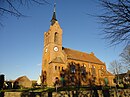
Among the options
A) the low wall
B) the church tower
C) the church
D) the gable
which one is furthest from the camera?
the gable

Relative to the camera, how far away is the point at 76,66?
4022 cm

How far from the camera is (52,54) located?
38.5 meters

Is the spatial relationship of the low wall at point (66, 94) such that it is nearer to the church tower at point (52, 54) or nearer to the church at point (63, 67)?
the church at point (63, 67)

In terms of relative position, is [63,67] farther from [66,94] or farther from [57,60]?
[66,94]

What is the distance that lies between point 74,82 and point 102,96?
20745mm

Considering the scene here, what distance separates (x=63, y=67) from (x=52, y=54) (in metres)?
4.79

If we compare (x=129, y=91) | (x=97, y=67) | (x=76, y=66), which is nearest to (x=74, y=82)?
(x=76, y=66)

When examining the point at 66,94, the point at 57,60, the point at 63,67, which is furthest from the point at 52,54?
the point at 66,94

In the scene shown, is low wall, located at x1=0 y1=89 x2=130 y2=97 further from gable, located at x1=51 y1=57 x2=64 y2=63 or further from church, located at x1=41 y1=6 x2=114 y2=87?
gable, located at x1=51 y1=57 x2=64 y2=63

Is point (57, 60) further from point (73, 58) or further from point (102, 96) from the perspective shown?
point (102, 96)

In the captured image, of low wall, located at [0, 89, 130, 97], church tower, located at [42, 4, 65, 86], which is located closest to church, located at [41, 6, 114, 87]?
church tower, located at [42, 4, 65, 86]

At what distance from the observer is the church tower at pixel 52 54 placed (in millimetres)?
35562

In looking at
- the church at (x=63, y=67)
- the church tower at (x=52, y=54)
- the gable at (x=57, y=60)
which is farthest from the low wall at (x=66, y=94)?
the gable at (x=57, y=60)

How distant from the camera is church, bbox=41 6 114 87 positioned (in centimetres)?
3612
